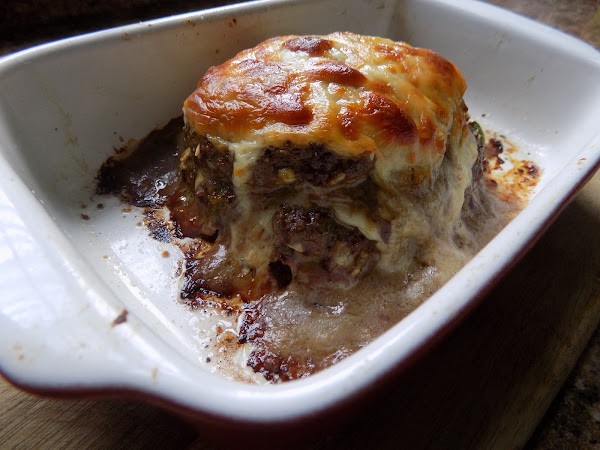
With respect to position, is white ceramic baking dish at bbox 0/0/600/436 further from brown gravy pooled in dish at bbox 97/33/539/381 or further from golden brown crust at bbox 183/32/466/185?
golden brown crust at bbox 183/32/466/185

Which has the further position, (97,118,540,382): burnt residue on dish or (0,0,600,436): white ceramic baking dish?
(97,118,540,382): burnt residue on dish

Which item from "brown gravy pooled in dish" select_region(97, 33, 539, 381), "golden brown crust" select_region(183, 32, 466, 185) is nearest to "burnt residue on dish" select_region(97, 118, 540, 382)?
"brown gravy pooled in dish" select_region(97, 33, 539, 381)

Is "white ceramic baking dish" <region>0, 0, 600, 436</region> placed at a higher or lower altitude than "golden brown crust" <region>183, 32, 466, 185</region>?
lower

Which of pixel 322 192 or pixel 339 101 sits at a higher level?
pixel 339 101

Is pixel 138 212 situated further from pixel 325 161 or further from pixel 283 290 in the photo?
pixel 325 161

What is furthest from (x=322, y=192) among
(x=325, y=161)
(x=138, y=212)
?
(x=138, y=212)

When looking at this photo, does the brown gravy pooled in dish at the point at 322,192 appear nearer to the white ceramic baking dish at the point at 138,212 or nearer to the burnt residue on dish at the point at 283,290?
the burnt residue on dish at the point at 283,290
